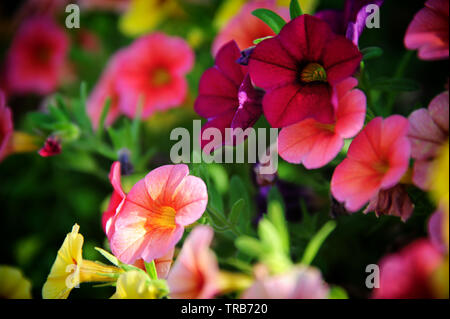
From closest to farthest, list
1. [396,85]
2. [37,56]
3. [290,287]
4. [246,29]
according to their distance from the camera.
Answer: [290,287] → [396,85] → [246,29] → [37,56]

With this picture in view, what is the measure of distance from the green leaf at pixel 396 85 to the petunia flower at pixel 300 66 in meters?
0.13

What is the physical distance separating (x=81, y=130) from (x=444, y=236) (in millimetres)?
713

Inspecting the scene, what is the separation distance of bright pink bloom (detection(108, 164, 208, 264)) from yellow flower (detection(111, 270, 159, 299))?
25 mm

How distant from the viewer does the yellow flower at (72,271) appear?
56cm

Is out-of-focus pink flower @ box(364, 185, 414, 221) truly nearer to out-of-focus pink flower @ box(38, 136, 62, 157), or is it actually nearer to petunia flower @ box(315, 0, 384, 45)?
petunia flower @ box(315, 0, 384, 45)

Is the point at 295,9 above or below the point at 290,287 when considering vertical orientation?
above

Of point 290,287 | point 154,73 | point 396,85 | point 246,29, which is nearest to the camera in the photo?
point 290,287

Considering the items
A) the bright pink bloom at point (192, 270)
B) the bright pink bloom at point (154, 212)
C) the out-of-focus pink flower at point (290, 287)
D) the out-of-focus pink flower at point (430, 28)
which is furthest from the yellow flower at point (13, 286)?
the out-of-focus pink flower at point (430, 28)

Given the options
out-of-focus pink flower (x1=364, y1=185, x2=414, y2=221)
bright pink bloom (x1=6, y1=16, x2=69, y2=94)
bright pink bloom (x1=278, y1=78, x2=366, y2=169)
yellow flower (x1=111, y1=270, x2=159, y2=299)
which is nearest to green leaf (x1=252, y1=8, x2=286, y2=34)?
bright pink bloom (x1=278, y1=78, x2=366, y2=169)

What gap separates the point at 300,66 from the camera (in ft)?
1.92

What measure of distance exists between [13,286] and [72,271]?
214 mm

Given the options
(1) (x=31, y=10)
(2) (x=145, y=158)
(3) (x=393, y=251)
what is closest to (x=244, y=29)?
(2) (x=145, y=158)

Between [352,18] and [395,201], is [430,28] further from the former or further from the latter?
[395,201]

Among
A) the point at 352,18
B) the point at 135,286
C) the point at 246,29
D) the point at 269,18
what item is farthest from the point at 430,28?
the point at 135,286
